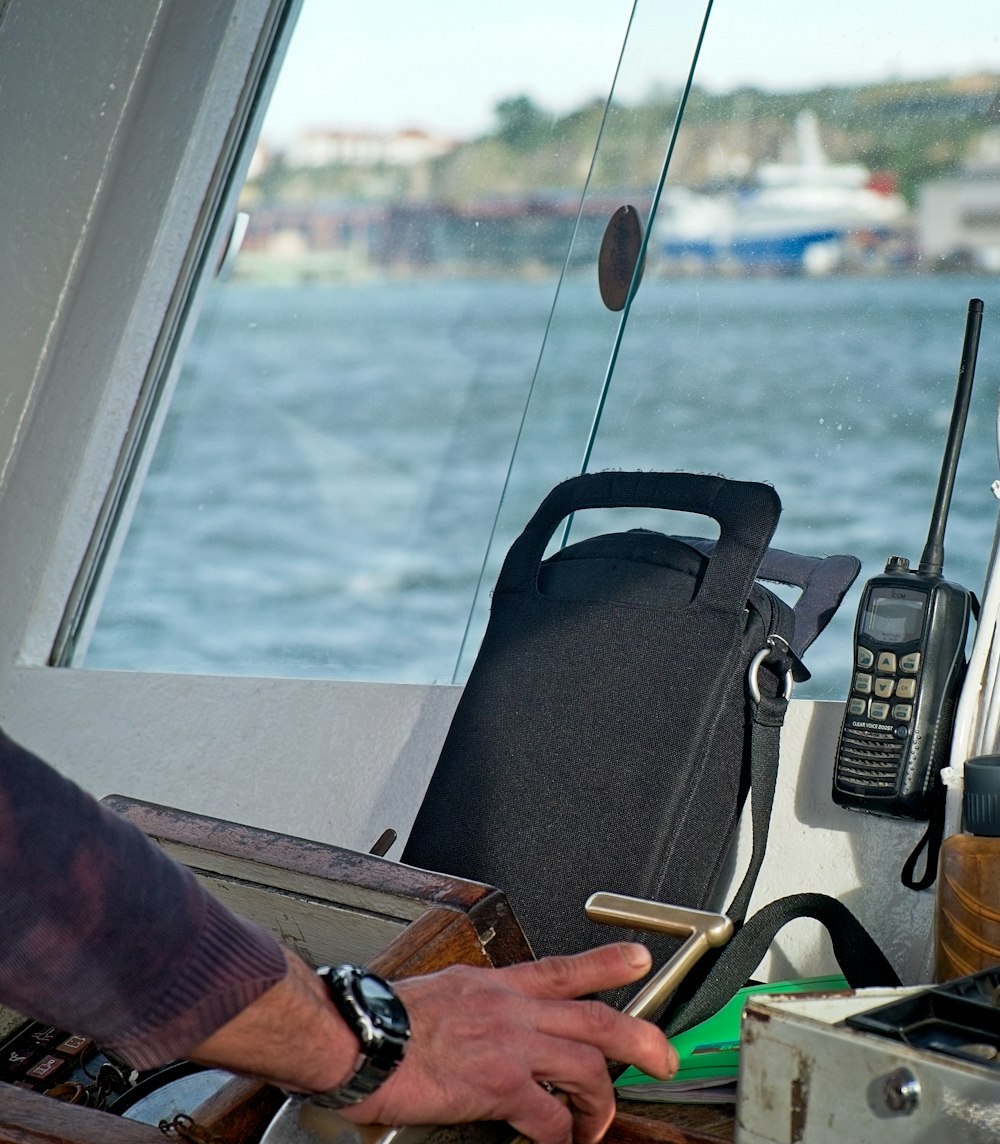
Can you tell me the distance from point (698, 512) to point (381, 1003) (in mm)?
502

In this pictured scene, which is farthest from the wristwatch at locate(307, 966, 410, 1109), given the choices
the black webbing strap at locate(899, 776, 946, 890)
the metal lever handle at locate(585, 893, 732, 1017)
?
the black webbing strap at locate(899, 776, 946, 890)

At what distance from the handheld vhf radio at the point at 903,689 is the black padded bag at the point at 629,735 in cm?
7

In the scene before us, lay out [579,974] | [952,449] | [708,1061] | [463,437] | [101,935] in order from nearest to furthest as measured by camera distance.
Answer: [101,935] → [579,974] → [708,1061] → [952,449] → [463,437]

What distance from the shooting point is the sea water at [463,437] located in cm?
167

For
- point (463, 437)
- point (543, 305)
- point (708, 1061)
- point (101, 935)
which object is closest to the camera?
point (101, 935)

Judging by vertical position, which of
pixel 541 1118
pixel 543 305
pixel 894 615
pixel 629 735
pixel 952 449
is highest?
pixel 543 305

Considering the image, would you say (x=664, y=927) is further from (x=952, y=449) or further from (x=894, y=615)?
(x=952, y=449)

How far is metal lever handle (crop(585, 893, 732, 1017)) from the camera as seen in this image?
790 millimetres

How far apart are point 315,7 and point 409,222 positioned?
0.47 m

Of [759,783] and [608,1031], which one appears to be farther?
[759,783]

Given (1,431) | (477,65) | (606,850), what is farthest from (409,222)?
(606,850)

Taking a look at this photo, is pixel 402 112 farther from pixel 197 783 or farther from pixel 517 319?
pixel 197 783

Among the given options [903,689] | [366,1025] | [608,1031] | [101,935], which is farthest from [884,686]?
[101,935]

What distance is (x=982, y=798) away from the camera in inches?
37.2
